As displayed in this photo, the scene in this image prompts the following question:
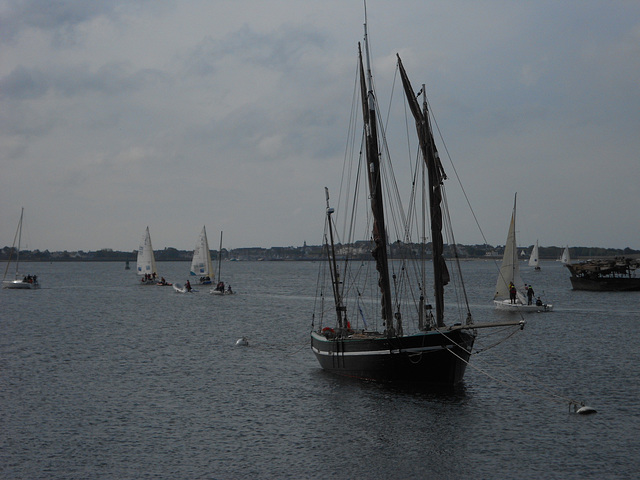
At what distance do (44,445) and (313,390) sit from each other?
56.4 ft

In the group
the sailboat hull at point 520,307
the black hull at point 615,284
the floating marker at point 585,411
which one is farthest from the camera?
the black hull at point 615,284

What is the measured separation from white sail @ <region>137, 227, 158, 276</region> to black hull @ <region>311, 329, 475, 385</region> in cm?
12936

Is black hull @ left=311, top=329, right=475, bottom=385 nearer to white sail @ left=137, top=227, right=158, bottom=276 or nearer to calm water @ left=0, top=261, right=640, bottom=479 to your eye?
calm water @ left=0, top=261, right=640, bottom=479

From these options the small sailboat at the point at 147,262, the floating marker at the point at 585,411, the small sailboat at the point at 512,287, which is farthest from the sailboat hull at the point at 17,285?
the floating marker at the point at 585,411

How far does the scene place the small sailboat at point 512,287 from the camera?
300 feet

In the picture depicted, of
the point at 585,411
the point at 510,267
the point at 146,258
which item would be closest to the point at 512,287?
the point at 510,267

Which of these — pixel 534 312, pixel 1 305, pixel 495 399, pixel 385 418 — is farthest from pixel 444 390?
pixel 1 305

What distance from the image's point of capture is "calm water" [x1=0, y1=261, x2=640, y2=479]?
29.8 meters

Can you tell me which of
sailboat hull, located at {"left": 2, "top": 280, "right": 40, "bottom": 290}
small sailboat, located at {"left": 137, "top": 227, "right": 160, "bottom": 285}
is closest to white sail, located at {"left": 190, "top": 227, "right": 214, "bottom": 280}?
small sailboat, located at {"left": 137, "top": 227, "right": 160, "bottom": 285}

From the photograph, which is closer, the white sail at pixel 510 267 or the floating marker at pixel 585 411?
the floating marker at pixel 585 411

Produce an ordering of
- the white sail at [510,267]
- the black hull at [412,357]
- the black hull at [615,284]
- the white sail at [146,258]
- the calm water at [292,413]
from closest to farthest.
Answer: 1. the calm water at [292,413]
2. the black hull at [412,357]
3. the white sail at [510,267]
4. the black hull at [615,284]
5. the white sail at [146,258]

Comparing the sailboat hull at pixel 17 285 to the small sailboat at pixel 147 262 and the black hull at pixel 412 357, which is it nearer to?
the small sailboat at pixel 147 262

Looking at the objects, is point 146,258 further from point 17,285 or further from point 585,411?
point 585,411

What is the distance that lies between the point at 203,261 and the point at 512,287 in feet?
265
